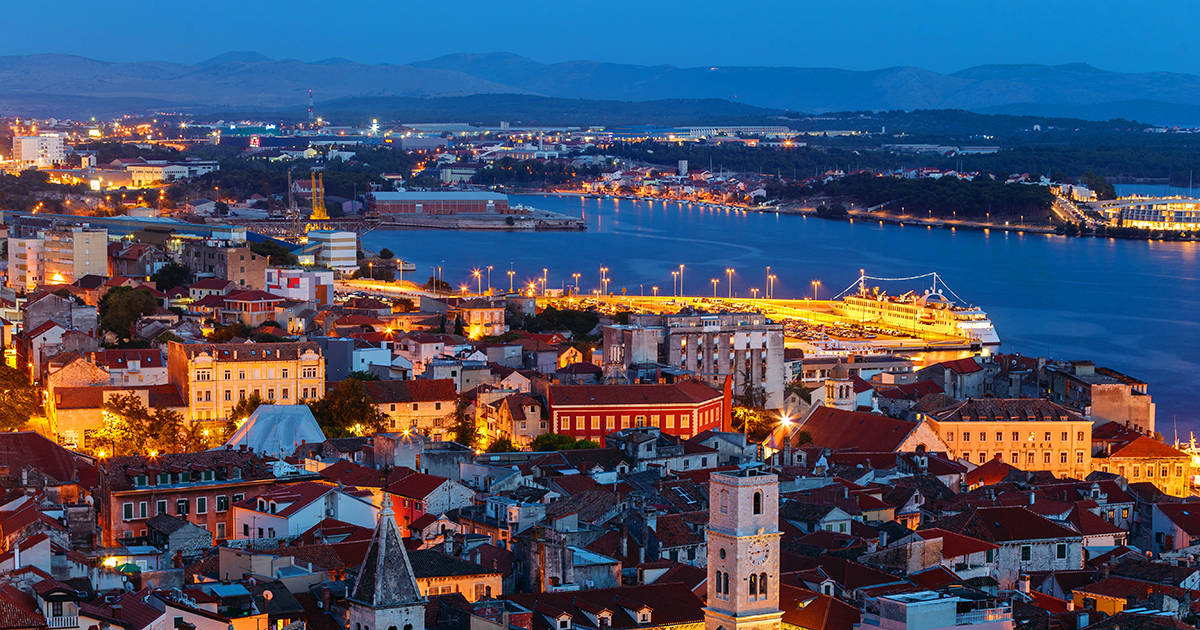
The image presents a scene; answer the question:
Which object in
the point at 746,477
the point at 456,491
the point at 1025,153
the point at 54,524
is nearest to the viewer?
the point at 746,477

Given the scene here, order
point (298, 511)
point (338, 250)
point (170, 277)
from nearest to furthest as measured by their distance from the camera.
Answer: point (298, 511)
point (170, 277)
point (338, 250)

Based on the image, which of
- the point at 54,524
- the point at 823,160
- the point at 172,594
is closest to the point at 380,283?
the point at 54,524

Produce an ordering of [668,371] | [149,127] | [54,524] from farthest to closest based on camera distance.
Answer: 1. [149,127]
2. [668,371]
3. [54,524]

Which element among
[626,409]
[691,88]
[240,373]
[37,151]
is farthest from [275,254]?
[691,88]

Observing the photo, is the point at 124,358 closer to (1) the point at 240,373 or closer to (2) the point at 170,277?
(1) the point at 240,373

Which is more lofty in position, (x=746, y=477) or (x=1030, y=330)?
(x=746, y=477)

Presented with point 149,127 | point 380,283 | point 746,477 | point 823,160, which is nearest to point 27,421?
point 746,477

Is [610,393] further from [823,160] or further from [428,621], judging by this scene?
[823,160]

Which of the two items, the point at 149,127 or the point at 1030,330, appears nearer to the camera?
the point at 1030,330
